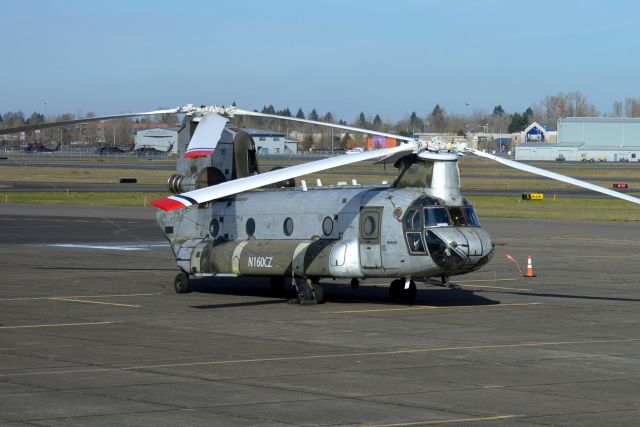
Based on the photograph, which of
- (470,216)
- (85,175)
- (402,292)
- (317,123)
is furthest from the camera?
(85,175)

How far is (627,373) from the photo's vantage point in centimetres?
1708

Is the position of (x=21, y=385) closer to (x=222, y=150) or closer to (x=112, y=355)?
(x=112, y=355)

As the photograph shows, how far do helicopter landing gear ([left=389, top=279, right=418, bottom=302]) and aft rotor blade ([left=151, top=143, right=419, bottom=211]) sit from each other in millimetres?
4201

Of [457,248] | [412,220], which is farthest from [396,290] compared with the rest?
[457,248]

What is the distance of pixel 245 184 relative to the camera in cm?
2166

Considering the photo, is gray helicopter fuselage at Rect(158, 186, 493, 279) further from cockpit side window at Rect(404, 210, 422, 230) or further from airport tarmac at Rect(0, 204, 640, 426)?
airport tarmac at Rect(0, 204, 640, 426)

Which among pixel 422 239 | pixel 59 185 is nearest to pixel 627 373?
pixel 422 239

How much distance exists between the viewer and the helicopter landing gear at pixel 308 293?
85.4ft

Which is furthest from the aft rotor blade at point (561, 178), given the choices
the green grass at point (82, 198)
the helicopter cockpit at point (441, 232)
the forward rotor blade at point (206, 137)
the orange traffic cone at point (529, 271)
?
the green grass at point (82, 198)

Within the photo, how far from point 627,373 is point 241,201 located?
43.1 feet

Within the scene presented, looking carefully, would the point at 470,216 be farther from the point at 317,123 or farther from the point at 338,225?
the point at 317,123

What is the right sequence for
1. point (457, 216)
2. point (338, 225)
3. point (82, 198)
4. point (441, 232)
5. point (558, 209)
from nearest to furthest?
point (441, 232)
point (457, 216)
point (338, 225)
point (558, 209)
point (82, 198)

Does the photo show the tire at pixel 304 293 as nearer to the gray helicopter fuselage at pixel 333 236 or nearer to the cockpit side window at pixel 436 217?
the gray helicopter fuselage at pixel 333 236

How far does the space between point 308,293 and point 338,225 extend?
72.2 inches
